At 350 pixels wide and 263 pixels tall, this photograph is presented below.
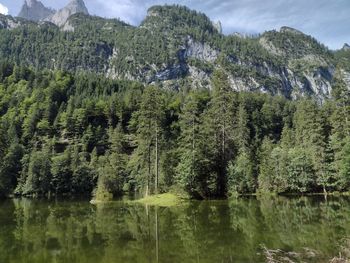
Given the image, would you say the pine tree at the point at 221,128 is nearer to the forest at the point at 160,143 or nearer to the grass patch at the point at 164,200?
the forest at the point at 160,143

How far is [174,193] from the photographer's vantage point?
56.1 metres

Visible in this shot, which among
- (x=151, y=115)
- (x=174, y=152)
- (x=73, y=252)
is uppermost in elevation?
(x=151, y=115)

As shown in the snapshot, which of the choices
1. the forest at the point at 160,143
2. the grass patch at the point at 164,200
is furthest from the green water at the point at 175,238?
the forest at the point at 160,143

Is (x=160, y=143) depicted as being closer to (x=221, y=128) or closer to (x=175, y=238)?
(x=221, y=128)

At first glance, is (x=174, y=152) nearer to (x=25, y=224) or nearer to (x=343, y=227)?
(x=25, y=224)

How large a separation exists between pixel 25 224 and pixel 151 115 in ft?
104

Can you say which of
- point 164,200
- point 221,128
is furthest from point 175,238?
point 221,128

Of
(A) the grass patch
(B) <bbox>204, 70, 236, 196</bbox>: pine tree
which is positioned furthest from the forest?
(A) the grass patch

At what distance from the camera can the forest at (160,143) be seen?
201 feet

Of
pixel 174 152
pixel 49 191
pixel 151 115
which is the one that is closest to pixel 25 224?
pixel 151 115

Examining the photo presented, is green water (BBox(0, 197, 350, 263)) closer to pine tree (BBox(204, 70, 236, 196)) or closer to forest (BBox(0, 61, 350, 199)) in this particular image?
forest (BBox(0, 61, 350, 199))

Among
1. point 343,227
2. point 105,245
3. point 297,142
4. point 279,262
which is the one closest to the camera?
point 279,262

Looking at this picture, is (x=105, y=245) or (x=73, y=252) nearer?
(x=73, y=252)

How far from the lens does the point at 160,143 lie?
75.1 metres
